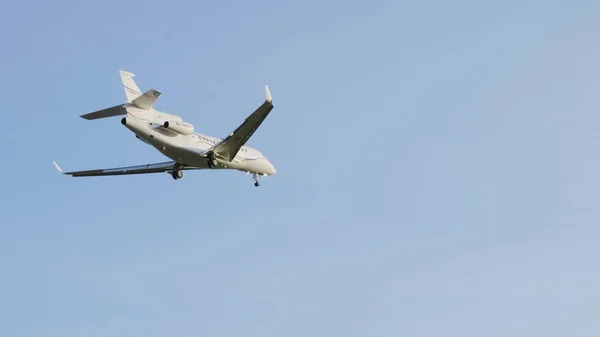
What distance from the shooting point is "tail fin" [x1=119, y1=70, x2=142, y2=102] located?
222 ft

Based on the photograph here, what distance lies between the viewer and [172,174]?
72.7 meters

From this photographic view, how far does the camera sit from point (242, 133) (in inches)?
2638

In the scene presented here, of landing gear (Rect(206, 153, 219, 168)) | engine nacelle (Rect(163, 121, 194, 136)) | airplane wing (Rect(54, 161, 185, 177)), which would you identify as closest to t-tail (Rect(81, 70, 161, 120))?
engine nacelle (Rect(163, 121, 194, 136))

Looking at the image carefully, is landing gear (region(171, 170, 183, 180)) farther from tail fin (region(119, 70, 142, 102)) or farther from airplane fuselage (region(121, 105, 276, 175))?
tail fin (region(119, 70, 142, 102))

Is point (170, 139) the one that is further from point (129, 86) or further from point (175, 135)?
point (129, 86)

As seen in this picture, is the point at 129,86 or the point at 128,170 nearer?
the point at 129,86

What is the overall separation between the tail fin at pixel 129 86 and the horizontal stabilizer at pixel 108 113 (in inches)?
61.7

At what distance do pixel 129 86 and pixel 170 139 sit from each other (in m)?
4.84

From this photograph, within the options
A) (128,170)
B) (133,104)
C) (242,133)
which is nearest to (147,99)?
(133,104)

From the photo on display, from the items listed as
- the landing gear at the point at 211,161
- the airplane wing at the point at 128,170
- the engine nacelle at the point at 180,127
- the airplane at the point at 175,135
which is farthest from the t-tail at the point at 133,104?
the airplane wing at the point at 128,170

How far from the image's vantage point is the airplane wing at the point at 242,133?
206 ft

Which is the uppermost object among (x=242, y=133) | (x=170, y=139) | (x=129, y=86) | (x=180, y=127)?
(x=129, y=86)

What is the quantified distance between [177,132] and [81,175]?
11.5m

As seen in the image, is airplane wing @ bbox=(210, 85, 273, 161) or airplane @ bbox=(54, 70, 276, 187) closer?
airplane wing @ bbox=(210, 85, 273, 161)
